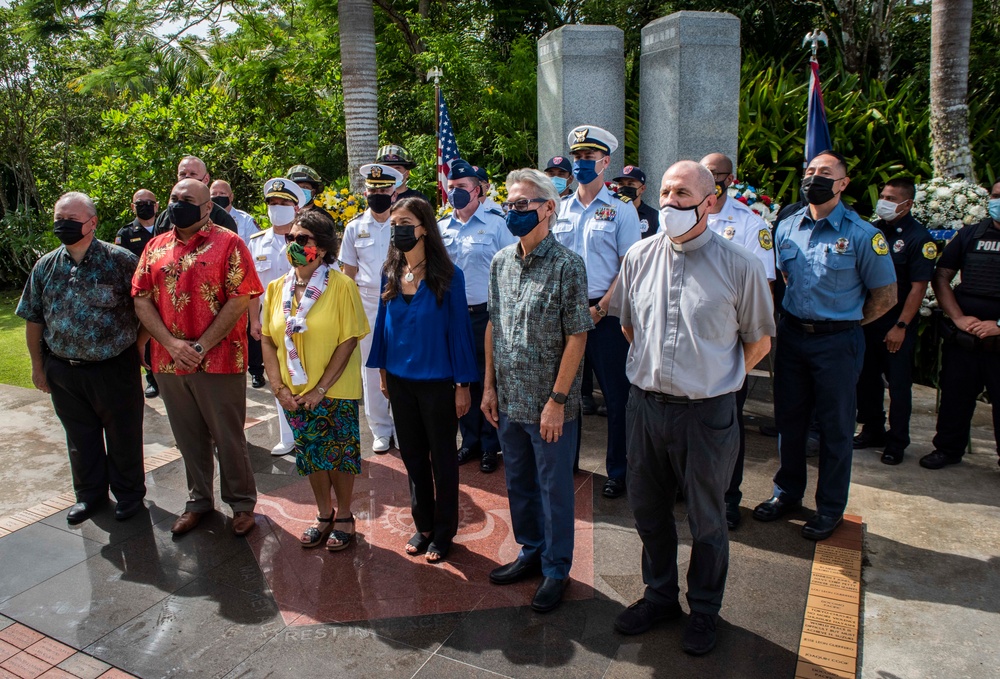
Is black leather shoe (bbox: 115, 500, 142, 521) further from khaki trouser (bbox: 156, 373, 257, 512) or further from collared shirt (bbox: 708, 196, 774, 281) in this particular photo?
collared shirt (bbox: 708, 196, 774, 281)

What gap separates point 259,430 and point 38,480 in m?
1.53

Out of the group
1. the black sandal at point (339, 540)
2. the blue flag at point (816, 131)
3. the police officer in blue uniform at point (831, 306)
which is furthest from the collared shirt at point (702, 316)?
the blue flag at point (816, 131)

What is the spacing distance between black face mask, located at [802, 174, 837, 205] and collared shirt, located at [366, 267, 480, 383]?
192 cm

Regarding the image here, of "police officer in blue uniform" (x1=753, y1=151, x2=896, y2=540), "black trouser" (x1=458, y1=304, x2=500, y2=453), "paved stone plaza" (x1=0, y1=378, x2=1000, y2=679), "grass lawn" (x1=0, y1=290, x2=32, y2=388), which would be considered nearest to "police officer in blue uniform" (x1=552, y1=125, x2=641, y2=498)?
"paved stone plaza" (x1=0, y1=378, x2=1000, y2=679)

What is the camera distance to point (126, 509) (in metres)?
4.67

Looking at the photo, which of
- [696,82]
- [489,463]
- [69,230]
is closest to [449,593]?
[489,463]

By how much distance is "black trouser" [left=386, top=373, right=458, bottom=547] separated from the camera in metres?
3.86

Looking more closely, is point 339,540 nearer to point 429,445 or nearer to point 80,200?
point 429,445

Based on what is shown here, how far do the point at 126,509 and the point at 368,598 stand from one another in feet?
6.20

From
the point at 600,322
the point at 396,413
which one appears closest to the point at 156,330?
the point at 396,413

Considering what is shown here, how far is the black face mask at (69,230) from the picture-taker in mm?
4379

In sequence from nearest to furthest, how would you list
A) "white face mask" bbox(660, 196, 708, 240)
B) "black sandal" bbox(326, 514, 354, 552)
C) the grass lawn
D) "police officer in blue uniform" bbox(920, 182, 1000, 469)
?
"white face mask" bbox(660, 196, 708, 240) → "black sandal" bbox(326, 514, 354, 552) → "police officer in blue uniform" bbox(920, 182, 1000, 469) → the grass lawn

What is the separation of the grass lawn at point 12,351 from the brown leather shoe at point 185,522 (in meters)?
4.33

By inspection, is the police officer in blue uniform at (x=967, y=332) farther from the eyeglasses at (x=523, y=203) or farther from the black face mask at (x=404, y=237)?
the black face mask at (x=404, y=237)
